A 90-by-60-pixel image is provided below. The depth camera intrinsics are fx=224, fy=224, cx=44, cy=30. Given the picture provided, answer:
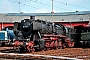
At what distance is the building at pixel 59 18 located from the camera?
58.7 metres

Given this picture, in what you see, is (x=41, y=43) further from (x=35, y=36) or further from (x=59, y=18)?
(x=59, y=18)

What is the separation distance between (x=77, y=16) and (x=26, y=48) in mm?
40663

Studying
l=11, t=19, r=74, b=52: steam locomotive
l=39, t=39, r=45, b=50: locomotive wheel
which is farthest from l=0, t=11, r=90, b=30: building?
l=39, t=39, r=45, b=50: locomotive wheel

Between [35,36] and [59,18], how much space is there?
39.4m

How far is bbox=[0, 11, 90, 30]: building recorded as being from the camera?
58731 mm

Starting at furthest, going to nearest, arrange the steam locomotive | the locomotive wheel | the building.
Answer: the building < the locomotive wheel < the steam locomotive

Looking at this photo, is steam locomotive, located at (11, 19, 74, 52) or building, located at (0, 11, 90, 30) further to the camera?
building, located at (0, 11, 90, 30)

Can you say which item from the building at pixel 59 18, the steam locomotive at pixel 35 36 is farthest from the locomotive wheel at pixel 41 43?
the building at pixel 59 18

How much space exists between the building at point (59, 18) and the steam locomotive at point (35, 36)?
31764 mm

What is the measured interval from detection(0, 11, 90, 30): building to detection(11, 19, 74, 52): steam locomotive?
31.8 m

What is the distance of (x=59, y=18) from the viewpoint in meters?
62.4

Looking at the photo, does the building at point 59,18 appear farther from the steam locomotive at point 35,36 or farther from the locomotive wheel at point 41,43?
the locomotive wheel at point 41,43

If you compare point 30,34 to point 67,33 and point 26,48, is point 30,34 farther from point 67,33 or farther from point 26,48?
point 67,33

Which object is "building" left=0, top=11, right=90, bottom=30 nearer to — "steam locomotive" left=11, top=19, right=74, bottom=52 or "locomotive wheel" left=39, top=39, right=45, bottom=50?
"steam locomotive" left=11, top=19, right=74, bottom=52
